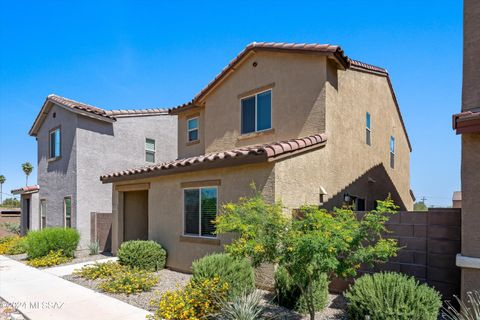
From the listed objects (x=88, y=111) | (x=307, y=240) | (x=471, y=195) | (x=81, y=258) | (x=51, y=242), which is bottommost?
Answer: (x=81, y=258)

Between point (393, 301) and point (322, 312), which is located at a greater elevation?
point (393, 301)

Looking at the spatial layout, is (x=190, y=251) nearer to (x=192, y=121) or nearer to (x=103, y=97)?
(x=192, y=121)

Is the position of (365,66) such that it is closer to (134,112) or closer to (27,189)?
(134,112)

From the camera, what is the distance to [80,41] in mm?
15188

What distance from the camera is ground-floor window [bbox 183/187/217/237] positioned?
10.8m

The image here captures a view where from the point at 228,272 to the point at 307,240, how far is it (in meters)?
3.24

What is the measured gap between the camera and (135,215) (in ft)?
51.8

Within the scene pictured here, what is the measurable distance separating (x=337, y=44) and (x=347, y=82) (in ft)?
6.95

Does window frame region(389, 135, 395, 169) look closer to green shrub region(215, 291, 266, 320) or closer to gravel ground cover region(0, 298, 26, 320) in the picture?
green shrub region(215, 291, 266, 320)

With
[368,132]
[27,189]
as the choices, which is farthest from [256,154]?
[27,189]

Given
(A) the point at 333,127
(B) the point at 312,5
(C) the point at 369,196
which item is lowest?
(C) the point at 369,196

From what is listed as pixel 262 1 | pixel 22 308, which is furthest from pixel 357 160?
pixel 22 308

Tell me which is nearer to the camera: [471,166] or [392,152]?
[471,166]

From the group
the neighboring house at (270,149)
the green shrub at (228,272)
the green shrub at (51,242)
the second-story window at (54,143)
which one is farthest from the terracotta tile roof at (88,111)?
the green shrub at (228,272)
